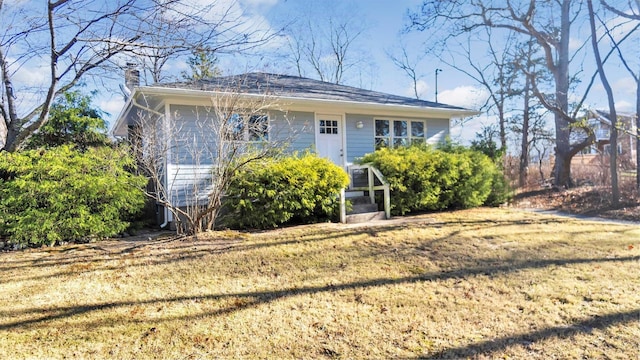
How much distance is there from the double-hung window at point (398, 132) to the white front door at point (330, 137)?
4.20 feet

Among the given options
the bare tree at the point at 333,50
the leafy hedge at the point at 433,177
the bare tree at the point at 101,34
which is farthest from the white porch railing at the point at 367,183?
the bare tree at the point at 333,50

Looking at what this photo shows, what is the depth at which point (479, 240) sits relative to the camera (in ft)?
19.5

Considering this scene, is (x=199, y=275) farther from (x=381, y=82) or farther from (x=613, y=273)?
(x=381, y=82)

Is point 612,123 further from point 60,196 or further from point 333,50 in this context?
point 333,50

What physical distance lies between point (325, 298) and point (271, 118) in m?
6.15

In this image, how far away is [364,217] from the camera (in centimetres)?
784

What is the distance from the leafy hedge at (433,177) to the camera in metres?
8.43

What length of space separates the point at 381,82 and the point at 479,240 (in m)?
23.7

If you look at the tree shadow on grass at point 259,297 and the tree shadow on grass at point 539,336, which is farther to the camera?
the tree shadow on grass at point 259,297

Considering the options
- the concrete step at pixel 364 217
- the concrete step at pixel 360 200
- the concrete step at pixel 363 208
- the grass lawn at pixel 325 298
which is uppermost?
the concrete step at pixel 360 200

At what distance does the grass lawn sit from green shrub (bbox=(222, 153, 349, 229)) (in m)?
0.78

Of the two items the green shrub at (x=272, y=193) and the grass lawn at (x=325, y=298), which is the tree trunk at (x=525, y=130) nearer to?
the grass lawn at (x=325, y=298)

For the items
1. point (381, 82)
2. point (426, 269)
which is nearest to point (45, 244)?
point (426, 269)

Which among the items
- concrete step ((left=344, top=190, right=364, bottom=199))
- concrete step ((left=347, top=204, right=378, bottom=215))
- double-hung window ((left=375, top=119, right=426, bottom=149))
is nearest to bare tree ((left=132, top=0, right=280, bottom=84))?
concrete step ((left=347, top=204, right=378, bottom=215))
